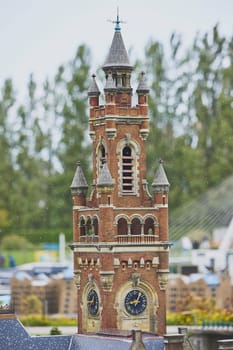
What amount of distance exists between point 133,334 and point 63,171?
2984 inches

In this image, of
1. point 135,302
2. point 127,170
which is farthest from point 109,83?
point 135,302

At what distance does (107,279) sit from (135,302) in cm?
158

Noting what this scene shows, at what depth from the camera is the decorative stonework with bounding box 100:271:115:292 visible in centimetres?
5988

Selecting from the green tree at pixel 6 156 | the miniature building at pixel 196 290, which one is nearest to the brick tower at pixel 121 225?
the miniature building at pixel 196 290

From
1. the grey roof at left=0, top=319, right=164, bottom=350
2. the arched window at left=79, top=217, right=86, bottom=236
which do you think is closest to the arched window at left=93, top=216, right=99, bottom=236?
the arched window at left=79, top=217, right=86, bottom=236

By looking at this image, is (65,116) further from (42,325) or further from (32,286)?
(42,325)

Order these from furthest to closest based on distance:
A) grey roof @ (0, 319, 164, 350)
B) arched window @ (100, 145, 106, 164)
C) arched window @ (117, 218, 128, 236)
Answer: arched window @ (100, 145, 106, 164)
arched window @ (117, 218, 128, 236)
grey roof @ (0, 319, 164, 350)

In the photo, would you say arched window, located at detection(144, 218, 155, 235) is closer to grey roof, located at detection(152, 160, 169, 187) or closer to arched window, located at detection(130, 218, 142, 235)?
arched window, located at detection(130, 218, 142, 235)

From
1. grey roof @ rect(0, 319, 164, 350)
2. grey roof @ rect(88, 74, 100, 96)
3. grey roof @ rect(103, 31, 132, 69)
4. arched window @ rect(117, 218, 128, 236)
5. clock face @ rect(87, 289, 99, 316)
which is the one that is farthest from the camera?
grey roof @ rect(88, 74, 100, 96)

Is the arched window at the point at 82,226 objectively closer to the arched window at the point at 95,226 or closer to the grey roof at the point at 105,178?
the arched window at the point at 95,226

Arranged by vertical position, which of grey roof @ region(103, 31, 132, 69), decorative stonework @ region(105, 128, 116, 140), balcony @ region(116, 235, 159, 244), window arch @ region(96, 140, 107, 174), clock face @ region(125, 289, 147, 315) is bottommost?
clock face @ region(125, 289, 147, 315)

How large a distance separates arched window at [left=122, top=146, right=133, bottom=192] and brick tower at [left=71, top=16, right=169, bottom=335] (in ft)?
0.14

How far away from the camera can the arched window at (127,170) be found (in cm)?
6116

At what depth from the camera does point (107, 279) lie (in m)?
59.9
